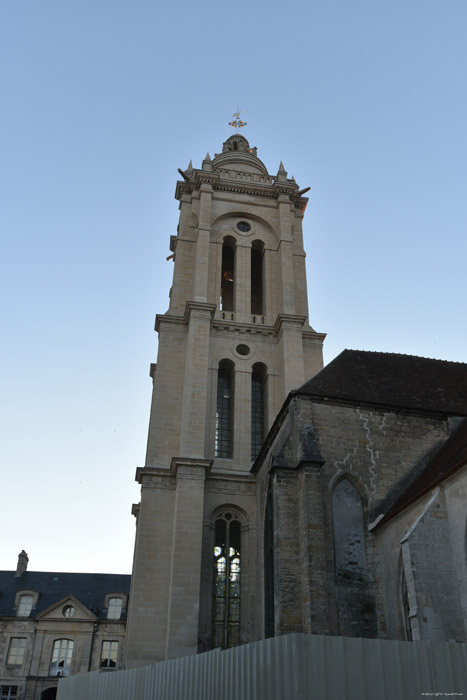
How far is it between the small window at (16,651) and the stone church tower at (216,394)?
55.9 ft

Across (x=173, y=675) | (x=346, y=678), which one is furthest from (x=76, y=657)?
(x=346, y=678)

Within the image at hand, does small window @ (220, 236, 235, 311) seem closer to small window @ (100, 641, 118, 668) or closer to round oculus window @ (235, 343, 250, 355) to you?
round oculus window @ (235, 343, 250, 355)

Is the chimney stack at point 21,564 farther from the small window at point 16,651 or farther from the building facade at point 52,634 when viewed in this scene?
the small window at point 16,651

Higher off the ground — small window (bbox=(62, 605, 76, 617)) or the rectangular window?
small window (bbox=(62, 605, 76, 617))

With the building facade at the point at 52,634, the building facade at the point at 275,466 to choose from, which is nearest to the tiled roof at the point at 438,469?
the building facade at the point at 275,466

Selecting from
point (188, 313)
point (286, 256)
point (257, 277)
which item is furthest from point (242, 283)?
point (188, 313)

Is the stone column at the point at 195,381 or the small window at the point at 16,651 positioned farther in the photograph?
the small window at the point at 16,651

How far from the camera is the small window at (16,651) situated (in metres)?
33.9

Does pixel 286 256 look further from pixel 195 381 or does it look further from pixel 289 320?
pixel 195 381

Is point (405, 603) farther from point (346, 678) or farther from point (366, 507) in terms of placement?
point (346, 678)

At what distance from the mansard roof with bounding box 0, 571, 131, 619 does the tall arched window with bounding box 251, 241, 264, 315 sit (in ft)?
71.5

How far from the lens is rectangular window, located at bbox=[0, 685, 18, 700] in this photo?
108 ft

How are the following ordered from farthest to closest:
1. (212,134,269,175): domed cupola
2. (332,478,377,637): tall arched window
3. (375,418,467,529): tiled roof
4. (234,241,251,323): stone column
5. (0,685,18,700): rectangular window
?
(0,685,18,700): rectangular window → (212,134,269,175): domed cupola → (234,241,251,323): stone column → (332,478,377,637): tall arched window → (375,418,467,529): tiled roof

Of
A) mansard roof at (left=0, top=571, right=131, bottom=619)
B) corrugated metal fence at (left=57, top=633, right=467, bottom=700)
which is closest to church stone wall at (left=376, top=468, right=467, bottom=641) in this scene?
corrugated metal fence at (left=57, top=633, right=467, bottom=700)
